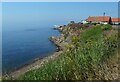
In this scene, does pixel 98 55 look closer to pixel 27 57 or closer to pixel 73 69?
pixel 73 69

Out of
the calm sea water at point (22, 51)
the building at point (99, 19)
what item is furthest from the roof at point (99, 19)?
the calm sea water at point (22, 51)

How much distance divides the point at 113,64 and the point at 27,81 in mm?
2295

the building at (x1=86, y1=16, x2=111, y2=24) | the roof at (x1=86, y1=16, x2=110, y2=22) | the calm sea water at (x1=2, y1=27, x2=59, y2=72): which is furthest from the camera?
the roof at (x1=86, y1=16, x2=110, y2=22)

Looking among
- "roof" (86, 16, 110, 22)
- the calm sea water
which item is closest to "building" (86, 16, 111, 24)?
"roof" (86, 16, 110, 22)

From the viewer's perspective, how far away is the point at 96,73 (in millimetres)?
6629

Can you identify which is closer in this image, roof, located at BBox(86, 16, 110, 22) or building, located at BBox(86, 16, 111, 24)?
building, located at BBox(86, 16, 111, 24)

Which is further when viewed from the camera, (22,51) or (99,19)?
(99,19)

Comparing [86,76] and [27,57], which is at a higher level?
[86,76]

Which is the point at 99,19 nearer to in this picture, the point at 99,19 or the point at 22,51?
the point at 99,19

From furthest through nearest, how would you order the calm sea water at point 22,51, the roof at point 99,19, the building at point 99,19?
the roof at point 99,19, the building at point 99,19, the calm sea water at point 22,51

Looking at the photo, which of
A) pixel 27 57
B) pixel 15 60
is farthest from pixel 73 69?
pixel 27 57

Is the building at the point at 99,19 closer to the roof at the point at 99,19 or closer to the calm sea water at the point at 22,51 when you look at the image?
the roof at the point at 99,19

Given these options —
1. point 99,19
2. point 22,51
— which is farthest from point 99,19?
point 22,51

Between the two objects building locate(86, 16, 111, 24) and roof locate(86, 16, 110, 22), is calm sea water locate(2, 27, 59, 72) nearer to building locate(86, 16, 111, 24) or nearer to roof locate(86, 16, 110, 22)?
building locate(86, 16, 111, 24)
